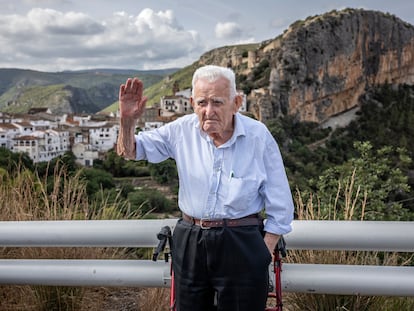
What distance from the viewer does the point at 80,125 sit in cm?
6250

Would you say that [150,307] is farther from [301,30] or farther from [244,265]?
[301,30]

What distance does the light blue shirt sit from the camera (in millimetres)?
1721

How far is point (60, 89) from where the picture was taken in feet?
401

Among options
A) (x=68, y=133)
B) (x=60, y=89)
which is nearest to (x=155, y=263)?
(x=68, y=133)

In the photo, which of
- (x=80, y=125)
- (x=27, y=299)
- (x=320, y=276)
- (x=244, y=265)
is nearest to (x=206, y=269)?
(x=244, y=265)

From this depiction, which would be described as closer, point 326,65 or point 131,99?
point 131,99

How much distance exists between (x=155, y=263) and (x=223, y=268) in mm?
620

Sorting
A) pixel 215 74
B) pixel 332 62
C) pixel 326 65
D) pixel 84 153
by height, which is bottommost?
pixel 84 153

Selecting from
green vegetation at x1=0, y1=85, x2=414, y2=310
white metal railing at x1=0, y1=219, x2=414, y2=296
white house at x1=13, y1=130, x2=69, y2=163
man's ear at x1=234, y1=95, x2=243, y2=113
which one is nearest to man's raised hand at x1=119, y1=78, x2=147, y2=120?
man's ear at x1=234, y1=95, x2=243, y2=113

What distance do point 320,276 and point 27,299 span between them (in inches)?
63.9

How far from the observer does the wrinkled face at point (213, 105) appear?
5.57 feet

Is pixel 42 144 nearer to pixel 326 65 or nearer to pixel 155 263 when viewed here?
pixel 326 65

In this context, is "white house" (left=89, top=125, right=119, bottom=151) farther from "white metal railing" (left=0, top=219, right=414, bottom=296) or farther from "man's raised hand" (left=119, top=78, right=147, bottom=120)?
"man's raised hand" (left=119, top=78, right=147, bottom=120)

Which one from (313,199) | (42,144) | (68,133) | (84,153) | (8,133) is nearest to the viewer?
(313,199)
